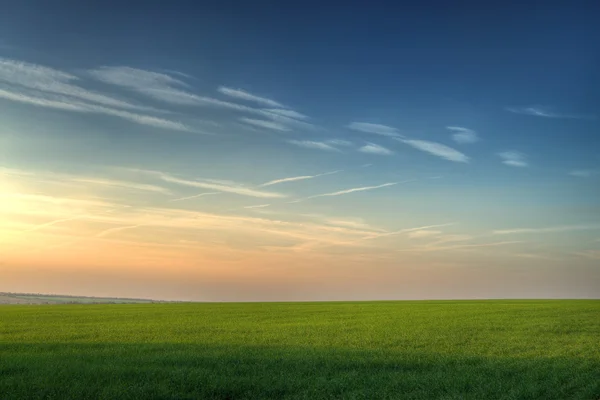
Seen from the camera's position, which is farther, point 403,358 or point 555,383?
point 403,358

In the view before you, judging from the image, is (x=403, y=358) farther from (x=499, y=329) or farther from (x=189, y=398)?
(x=499, y=329)

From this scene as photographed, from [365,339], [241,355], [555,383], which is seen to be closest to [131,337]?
[241,355]

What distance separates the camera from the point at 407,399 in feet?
58.2

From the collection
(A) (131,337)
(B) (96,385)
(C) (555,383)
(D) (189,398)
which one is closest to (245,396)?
(D) (189,398)

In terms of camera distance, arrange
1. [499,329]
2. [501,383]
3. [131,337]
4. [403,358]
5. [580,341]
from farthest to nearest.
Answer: [499,329], [131,337], [580,341], [403,358], [501,383]

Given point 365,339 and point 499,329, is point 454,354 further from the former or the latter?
point 499,329

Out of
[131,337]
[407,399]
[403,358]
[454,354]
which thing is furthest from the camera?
[131,337]

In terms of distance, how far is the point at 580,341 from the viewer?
1315 inches

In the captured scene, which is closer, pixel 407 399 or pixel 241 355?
pixel 407 399

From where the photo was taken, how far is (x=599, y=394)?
60.7ft

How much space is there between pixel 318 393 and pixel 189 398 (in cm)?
439

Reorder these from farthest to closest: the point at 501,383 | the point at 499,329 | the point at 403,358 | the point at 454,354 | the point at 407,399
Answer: the point at 499,329, the point at 454,354, the point at 403,358, the point at 501,383, the point at 407,399

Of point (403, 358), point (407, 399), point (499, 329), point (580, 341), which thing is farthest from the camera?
point (499, 329)

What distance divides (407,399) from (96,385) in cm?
1074
